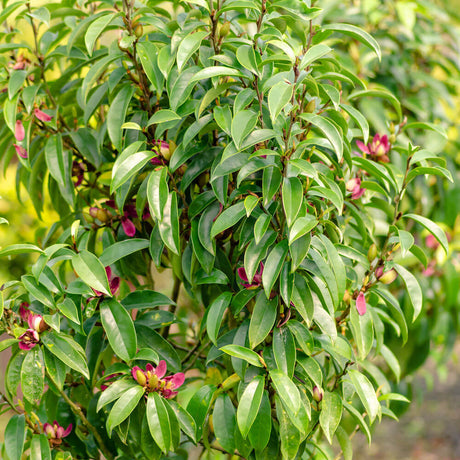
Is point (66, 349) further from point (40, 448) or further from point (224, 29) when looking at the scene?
point (224, 29)

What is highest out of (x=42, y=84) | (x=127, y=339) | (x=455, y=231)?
(x=42, y=84)

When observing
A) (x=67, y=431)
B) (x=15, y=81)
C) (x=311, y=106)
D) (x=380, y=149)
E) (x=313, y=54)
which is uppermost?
(x=313, y=54)

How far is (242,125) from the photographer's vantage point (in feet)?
2.86

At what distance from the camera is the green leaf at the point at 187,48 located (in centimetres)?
92

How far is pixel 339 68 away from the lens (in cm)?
111

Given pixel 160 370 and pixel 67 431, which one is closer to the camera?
pixel 160 370

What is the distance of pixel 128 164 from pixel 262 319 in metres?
0.35

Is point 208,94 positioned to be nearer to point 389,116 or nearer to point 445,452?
point 389,116

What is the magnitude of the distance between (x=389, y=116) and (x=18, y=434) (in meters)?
1.59

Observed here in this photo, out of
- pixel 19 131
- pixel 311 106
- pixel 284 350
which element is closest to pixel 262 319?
pixel 284 350

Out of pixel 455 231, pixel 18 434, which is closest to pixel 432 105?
pixel 455 231

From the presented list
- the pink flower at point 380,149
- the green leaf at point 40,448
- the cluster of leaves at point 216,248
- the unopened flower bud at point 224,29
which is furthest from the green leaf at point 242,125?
the green leaf at point 40,448

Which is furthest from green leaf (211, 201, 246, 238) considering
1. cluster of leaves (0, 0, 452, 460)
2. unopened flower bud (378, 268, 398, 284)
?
unopened flower bud (378, 268, 398, 284)

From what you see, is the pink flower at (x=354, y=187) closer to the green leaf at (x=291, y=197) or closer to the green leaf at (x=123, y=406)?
the green leaf at (x=291, y=197)
